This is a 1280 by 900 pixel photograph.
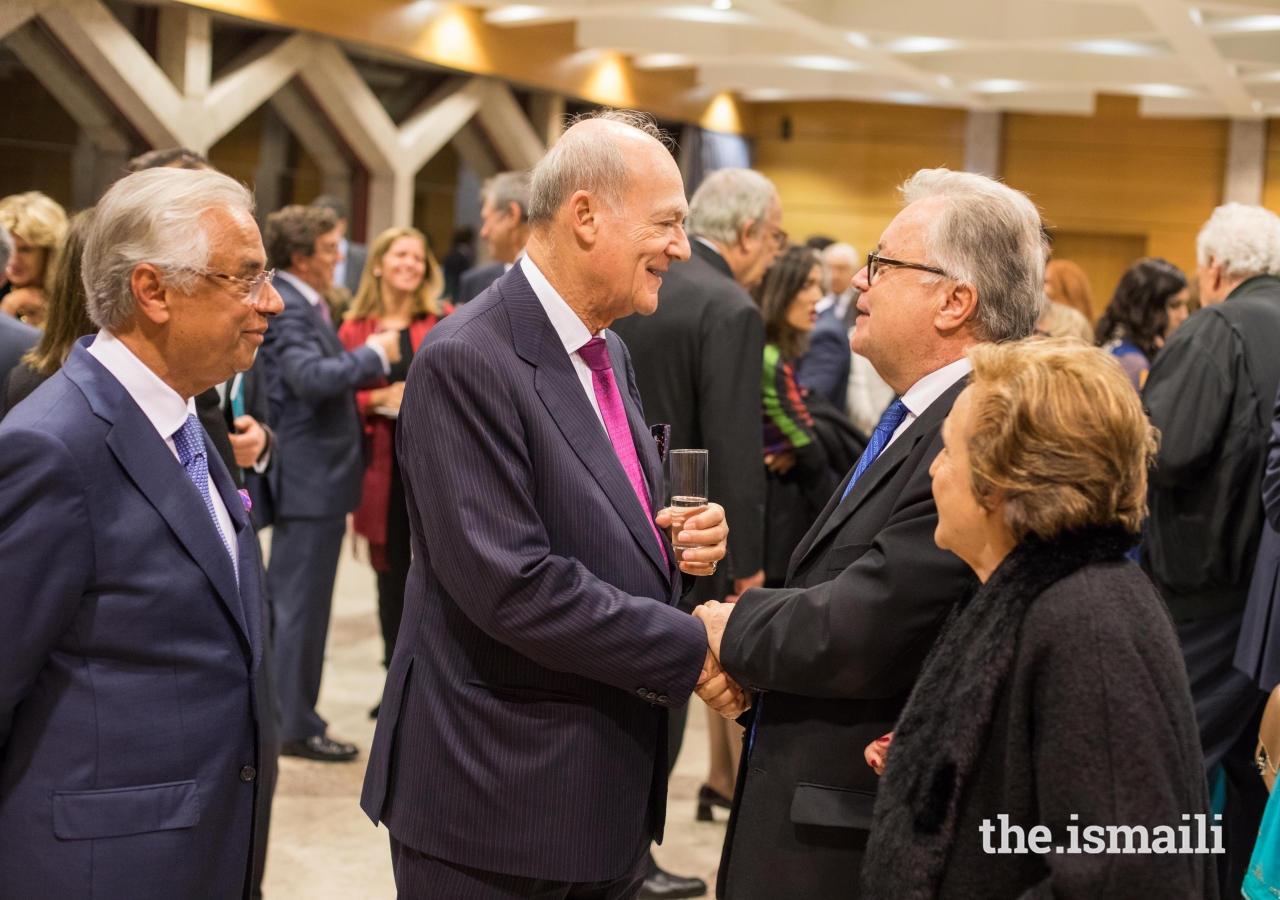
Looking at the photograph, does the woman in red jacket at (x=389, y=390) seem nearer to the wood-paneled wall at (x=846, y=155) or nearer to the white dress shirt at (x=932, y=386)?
the white dress shirt at (x=932, y=386)

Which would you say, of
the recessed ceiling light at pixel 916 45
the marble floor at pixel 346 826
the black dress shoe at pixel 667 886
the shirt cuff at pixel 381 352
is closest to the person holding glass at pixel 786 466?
the marble floor at pixel 346 826

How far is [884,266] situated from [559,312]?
0.51 meters

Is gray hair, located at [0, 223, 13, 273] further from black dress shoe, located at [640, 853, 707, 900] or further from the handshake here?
black dress shoe, located at [640, 853, 707, 900]

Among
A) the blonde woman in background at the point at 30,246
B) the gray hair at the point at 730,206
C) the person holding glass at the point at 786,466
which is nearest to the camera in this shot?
the blonde woman in background at the point at 30,246

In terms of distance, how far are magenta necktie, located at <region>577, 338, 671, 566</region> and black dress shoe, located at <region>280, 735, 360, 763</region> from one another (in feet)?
8.48

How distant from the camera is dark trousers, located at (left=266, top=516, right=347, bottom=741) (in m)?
4.17

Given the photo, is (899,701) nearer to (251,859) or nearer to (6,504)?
(251,859)

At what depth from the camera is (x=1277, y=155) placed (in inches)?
520

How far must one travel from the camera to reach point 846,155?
15.1m

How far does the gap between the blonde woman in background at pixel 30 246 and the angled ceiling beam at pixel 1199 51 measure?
713 cm

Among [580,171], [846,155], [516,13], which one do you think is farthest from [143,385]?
[846,155]

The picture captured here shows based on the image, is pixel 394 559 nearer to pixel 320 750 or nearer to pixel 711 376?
pixel 320 750

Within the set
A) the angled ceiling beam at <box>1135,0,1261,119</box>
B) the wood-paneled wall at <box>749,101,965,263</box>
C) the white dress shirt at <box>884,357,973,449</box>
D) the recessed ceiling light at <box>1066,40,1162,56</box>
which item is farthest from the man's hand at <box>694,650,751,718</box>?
the wood-paneled wall at <box>749,101,965,263</box>

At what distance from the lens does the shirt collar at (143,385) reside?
166 centimetres
